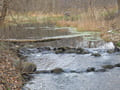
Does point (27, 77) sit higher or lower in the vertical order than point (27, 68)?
lower

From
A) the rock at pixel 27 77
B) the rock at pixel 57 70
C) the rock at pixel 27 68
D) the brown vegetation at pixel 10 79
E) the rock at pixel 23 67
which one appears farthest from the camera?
the rock at pixel 57 70

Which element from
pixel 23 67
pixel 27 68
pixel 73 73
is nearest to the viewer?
pixel 23 67

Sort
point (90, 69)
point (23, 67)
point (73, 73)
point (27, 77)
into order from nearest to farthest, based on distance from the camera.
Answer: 1. point (27, 77)
2. point (23, 67)
3. point (73, 73)
4. point (90, 69)

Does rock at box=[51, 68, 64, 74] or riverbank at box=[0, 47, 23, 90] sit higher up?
riverbank at box=[0, 47, 23, 90]

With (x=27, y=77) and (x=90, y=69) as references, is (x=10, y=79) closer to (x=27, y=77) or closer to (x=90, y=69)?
(x=27, y=77)

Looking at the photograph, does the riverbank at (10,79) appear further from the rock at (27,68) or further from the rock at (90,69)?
the rock at (90,69)

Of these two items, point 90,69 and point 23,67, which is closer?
point 23,67

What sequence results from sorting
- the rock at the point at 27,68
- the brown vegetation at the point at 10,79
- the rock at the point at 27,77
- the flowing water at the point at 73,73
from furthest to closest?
the rock at the point at 27,68 < the rock at the point at 27,77 < the flowing water at the point at 73,73 < the brown vegetation at the point at 10,79

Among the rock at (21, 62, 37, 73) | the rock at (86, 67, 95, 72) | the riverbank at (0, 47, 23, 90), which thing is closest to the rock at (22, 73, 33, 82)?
the rock at (21, 62, 37, 73)

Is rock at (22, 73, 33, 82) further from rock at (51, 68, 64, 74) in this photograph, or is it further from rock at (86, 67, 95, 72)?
rock at (86, 67, 95, 72)

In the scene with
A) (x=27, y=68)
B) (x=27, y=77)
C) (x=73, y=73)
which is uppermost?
(x=27, y=68)

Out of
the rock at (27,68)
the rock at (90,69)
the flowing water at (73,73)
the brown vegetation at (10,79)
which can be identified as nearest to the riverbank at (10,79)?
the brown vegetation at (10,79)

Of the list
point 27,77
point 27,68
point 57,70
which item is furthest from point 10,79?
point 57,70

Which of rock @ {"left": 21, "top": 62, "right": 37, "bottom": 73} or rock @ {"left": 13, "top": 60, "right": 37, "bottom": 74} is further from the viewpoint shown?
rock @ {"left": 21, "top": 62, "right": 37, "bottom": 73}
